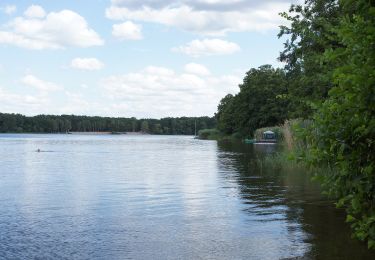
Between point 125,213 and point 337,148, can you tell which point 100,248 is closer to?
point 125,213

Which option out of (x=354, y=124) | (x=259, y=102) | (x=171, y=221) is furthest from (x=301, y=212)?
(x=259, y=102)

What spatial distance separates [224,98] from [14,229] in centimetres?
13485

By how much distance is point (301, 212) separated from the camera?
13.8 metres

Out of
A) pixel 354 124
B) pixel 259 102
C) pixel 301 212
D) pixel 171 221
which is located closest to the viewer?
pixel 354 124

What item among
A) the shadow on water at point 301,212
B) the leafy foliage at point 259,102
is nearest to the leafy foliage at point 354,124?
the shadow on water at point 301,212

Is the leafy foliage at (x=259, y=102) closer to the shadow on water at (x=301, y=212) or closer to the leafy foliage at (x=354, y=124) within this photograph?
the shadow on water at (x=301, y=212)

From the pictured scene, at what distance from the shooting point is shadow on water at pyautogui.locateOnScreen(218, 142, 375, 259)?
382 inches

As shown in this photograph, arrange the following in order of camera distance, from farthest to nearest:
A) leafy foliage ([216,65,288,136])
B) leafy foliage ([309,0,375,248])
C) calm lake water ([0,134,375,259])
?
leafy foliage ([216,65,288,136]) < calm lake water ([0,134,375,259]) < leafy foliage ([309,0,375,248])

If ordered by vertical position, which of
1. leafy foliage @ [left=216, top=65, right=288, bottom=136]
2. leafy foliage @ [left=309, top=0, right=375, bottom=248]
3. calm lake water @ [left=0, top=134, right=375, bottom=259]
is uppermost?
leafy foliage @ [left=216, top=65, right=288, bottom=136]

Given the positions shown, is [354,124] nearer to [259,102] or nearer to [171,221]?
[171,221]

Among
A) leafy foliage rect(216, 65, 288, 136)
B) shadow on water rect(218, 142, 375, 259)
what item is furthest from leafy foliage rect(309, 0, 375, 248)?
leafy foliage rect(216, 65, 288, 136)

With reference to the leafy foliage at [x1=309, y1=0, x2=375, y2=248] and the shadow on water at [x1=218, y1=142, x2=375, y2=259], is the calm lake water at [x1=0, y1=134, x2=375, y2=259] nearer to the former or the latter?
the shadow on water at [x1=218, y1=142, x2=375, y2=259]

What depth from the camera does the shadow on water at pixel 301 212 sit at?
31.9 feet

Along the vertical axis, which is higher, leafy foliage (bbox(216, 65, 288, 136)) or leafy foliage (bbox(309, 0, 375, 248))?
leafy foliage (bbox(216, 65, 288, 136))
